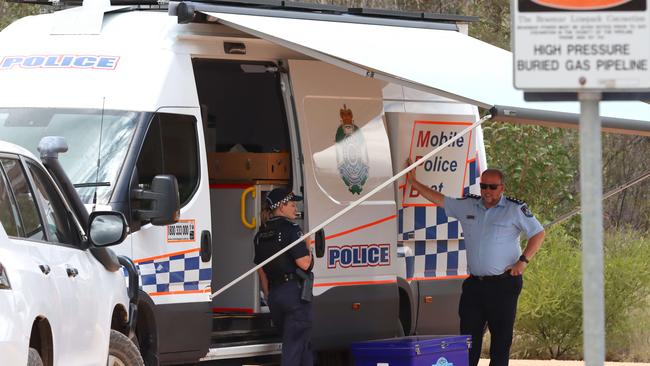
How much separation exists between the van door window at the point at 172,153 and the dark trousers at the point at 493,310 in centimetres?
259

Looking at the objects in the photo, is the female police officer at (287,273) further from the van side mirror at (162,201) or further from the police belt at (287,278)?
the van side mirror at (162,201)

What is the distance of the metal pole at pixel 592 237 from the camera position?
4.94 m

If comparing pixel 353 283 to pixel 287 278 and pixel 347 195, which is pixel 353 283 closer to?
pixel 347 195

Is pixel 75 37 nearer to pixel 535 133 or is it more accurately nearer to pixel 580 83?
pixel 580 83

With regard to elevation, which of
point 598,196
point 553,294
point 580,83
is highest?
point 580,83

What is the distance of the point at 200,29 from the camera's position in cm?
1050

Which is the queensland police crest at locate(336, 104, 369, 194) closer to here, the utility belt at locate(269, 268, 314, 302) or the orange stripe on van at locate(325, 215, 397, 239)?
the orange stripe on van at locate(325, 215, 397, 239)

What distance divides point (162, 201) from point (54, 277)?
9.08 feet

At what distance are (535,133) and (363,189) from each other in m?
7.57

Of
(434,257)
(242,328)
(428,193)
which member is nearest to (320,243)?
(242,328)

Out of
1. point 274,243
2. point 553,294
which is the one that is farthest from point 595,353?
point 553,294

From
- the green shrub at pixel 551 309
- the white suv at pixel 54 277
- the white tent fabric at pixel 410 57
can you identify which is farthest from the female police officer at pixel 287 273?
the green shrub at pixel 551 309

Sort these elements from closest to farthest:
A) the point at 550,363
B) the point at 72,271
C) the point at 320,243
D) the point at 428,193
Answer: the point at 72,271
the point at 320,243
the point at 428,193
the point at 550,363

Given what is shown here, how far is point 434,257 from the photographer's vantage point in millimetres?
12461
